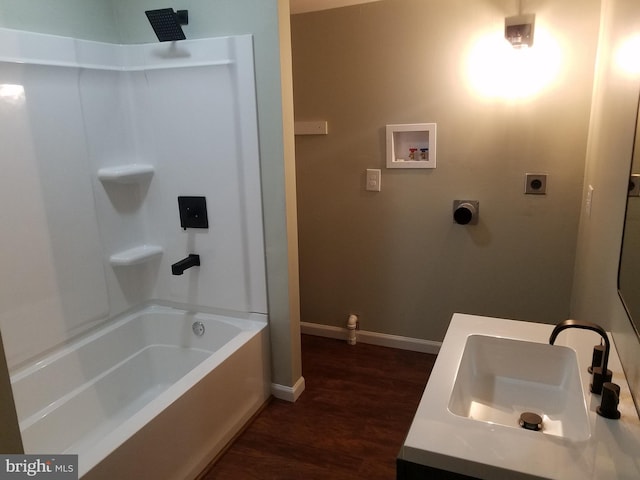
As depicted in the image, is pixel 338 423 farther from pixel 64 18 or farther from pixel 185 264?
pixel 64 18

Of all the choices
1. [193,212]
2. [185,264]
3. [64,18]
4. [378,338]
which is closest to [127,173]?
[193,212]

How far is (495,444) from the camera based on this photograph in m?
0.98

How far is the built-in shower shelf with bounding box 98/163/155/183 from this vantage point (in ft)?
7.56

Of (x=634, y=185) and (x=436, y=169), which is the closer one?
(x=634, y=185)

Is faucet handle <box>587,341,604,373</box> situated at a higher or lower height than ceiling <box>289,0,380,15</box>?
lower

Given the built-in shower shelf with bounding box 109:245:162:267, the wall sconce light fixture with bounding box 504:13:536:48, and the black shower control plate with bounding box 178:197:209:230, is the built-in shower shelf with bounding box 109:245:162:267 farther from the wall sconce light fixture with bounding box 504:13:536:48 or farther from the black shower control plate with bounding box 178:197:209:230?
the wall sconce light fixture with bounding box 504:13:536:48

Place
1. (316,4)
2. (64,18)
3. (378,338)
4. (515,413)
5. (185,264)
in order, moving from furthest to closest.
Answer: (378,338) < (316,4) < (185,264) < (64,18) < (515,413)

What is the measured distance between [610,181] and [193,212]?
6.17 feet

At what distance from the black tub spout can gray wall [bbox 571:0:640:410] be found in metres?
1.86

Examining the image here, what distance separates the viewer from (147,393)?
2.50m

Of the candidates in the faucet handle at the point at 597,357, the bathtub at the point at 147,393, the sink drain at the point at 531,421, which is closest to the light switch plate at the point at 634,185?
the faucet handle at the point at 597,357

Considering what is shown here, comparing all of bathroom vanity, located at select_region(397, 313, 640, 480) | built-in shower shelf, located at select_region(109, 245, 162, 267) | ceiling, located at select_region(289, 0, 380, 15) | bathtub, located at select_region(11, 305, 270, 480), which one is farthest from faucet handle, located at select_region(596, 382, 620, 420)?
ceiling, located at select_region(289, 0, 380, 15)

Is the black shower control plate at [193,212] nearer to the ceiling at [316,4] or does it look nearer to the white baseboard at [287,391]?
the white baseboard at [287,391]

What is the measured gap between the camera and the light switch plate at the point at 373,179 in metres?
2.85
